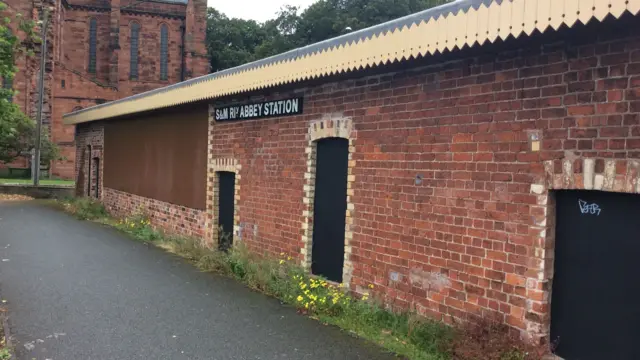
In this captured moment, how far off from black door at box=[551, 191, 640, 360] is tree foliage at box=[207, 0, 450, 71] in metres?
26.2

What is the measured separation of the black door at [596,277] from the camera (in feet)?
13.4

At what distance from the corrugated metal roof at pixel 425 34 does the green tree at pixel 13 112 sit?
5246mm

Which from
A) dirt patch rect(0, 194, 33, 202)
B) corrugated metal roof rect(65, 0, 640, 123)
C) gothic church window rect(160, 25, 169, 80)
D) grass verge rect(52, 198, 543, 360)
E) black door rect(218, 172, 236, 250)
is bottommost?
dirt patch rect(0, 194, 33, 202)

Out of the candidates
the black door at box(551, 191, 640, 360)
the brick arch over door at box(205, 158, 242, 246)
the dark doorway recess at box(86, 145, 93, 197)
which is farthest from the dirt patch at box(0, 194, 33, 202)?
the black door at box(551, 191, 640, 360)

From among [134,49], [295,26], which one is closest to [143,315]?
[295,26]

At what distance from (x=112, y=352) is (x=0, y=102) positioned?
27.8 ft

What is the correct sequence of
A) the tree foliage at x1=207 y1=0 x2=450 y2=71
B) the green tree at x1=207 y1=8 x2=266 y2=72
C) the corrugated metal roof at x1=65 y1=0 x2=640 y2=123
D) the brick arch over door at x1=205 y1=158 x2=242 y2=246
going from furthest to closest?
the green tree at x1=207 y1=8 x2=266 y2=72, the tree foliage at x1=207 y1=0 x2=450 y2=71, the brick arch over door at x1=205 y1=158 x2=242 y2=246, the corrugated metal roof at x1=65 y1=0 x2=640 y2=123

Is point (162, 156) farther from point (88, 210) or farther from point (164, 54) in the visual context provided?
point (164, 54)

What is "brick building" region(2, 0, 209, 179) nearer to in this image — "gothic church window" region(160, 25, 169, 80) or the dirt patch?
"gothic church window" region(160, 25, 169, 80)

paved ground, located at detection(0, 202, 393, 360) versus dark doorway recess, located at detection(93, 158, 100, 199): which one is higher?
dark doorway recess, located at detection(93, 158, 100, 199)

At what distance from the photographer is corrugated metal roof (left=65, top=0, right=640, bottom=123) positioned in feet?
12.7

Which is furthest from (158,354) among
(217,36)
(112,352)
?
(217,36)

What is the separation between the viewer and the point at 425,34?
5160 mm

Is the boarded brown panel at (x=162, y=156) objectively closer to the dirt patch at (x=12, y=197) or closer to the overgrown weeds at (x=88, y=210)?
the overgrown weeds at (x=88, y=210)
